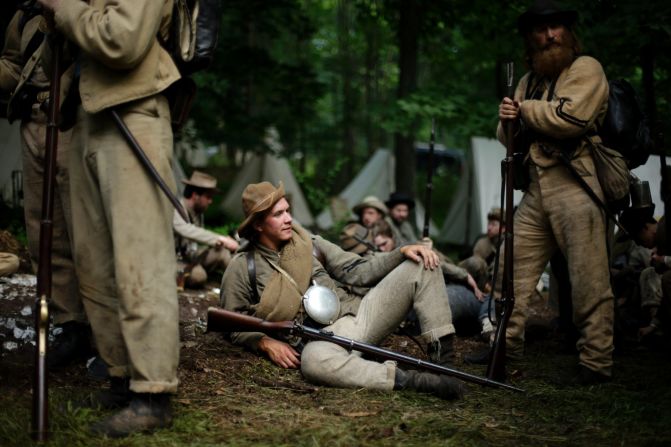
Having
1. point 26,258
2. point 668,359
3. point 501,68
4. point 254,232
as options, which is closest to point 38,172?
point 254,232

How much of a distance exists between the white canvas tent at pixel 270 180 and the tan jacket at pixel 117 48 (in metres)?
11.8

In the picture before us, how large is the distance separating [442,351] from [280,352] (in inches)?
39.2

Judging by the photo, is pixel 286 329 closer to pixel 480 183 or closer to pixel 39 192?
pixel 39 192

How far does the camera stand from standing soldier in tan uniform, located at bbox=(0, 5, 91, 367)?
447 centimetres

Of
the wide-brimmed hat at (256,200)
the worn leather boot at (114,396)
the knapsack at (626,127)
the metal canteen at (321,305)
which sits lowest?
the worn leather boot at (114,396)

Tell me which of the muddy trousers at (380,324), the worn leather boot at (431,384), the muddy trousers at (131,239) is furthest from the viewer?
the muddy trousers at (380,324)

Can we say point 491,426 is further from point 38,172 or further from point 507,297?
point 38,172

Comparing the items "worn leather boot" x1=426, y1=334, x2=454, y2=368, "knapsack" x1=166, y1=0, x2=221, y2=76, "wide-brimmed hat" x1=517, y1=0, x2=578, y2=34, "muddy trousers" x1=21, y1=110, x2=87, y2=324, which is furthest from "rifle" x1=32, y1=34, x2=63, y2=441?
"wide-brimmed hat" x1=517, y1=0, x2=578, y2=34

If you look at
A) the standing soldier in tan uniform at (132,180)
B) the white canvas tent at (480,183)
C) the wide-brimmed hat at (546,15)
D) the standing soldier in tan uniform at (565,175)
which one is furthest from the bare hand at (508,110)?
the white canvas tent at (480,183)

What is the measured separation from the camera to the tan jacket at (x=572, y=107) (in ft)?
15.4

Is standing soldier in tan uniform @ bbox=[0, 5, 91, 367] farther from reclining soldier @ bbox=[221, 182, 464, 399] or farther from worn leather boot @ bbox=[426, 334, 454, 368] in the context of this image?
worn leather boot @ bbox=[426, 334, 454, 368]

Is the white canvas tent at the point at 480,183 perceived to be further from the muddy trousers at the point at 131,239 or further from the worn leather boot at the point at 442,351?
the muddy trousers at the point at 131,239

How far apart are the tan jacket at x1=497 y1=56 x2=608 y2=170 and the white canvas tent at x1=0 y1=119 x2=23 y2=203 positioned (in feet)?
21.7

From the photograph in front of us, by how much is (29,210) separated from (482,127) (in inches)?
292
